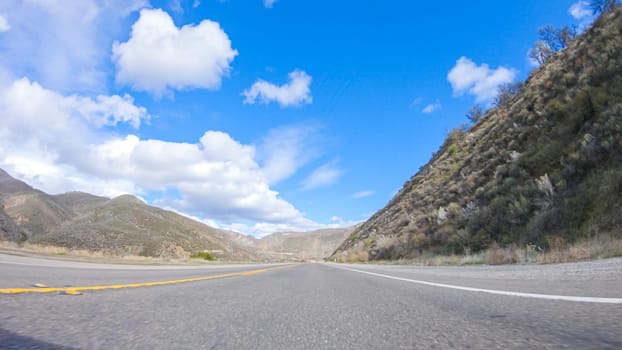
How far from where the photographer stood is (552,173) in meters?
14.5

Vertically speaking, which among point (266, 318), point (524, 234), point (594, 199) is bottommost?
point (266, 318)

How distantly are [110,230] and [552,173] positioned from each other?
69613 millimetres

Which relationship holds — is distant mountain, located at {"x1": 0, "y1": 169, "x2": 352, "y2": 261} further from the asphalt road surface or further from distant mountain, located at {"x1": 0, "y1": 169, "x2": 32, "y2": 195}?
distant mountain, located at {"x1": 0, "y1": 169, "x2": 32, "y2": 195}

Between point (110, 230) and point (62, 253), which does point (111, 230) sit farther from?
point (62, 253)

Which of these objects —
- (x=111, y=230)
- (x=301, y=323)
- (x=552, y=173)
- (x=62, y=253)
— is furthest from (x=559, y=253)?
(x=111, y=230)

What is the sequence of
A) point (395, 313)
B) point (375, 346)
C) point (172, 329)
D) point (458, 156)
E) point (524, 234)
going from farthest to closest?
point (458, 156) → point (524, 234) → point (395, 313) → point (172, 329) → point (375, 346)

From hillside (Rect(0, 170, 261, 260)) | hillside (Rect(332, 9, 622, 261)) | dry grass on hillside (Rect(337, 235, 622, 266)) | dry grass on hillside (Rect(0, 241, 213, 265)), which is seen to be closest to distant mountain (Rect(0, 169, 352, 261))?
hillside (Rect(0, 170, 261, 260))

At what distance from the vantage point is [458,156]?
116 feet

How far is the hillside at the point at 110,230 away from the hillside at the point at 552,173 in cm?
2846

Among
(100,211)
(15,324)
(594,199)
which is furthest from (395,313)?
(100,211)

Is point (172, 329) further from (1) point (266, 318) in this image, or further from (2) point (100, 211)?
(2) point (100, 211)

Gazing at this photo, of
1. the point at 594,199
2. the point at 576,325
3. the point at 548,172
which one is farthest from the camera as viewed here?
the point at 548,172

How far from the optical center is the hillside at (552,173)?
11805 millimetres

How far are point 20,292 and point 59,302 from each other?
673 millimetres
